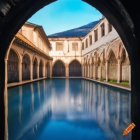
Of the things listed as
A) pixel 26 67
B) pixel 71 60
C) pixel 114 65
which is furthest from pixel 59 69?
pixel 114 65

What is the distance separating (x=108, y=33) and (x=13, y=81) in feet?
42.6

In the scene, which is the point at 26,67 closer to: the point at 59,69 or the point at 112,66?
the point at 112,66

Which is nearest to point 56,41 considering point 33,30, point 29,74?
point 33,30

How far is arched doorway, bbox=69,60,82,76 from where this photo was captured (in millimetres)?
33531

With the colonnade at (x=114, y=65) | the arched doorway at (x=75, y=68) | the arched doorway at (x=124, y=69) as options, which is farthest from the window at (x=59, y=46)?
the arched doorway at (x=124, y=69)

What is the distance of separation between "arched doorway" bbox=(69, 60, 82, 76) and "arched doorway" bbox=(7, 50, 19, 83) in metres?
18.8

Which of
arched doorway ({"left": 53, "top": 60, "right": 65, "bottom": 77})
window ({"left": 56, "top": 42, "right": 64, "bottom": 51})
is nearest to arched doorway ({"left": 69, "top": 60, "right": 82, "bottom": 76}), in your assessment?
arched doorway ({"left": 53, "top": 60, "right": 65, "bottom": 77})

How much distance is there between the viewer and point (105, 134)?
3.76 m

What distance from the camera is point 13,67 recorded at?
1527 cm

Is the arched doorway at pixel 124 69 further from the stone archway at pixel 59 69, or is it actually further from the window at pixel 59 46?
the stone archway at pixel 59 69

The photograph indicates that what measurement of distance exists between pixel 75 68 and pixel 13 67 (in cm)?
1994

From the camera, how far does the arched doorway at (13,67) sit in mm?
14654

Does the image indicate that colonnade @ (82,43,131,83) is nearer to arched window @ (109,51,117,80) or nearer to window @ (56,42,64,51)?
arched window @ (109,51,117,80)

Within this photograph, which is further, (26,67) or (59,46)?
(59,46)
